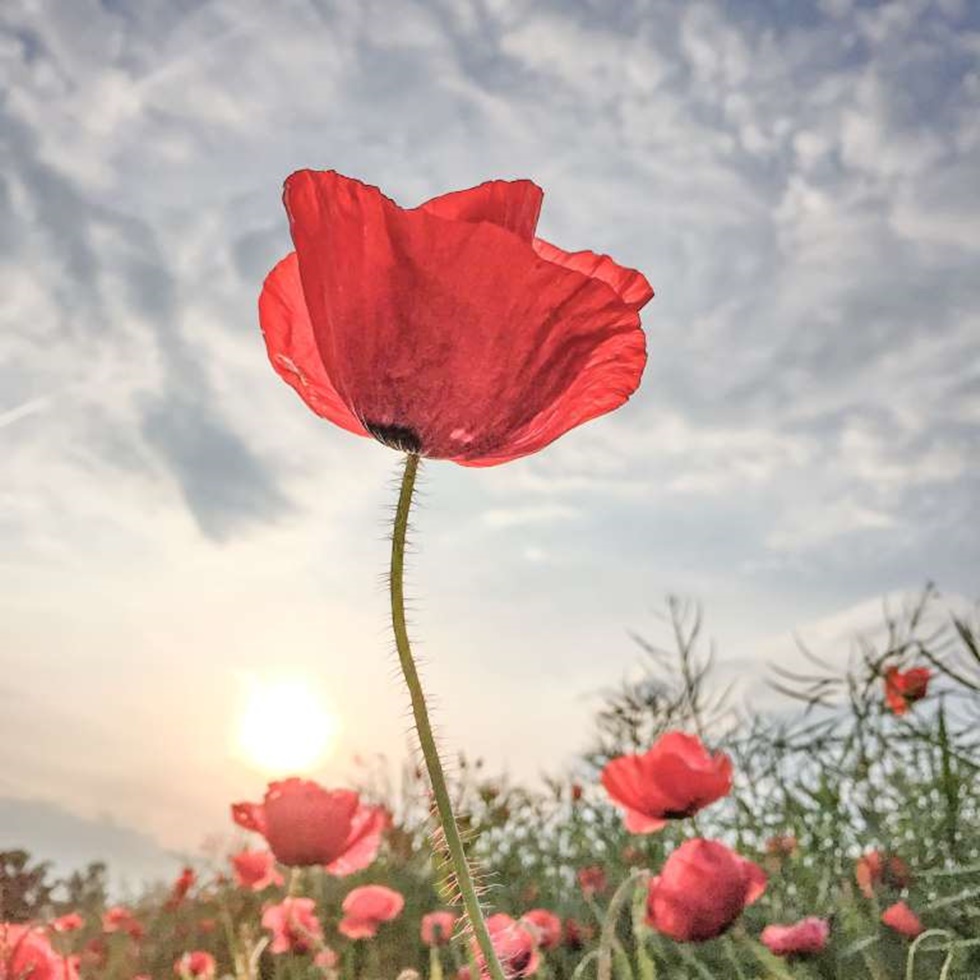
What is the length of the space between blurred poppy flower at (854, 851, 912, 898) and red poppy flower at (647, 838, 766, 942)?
34.1 inches

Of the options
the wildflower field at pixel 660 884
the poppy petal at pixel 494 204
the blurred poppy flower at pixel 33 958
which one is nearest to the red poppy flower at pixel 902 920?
the wildflower field at pixel 660 884

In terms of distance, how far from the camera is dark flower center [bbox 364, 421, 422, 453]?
3.59 ft

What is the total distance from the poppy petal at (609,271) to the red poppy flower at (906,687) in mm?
2736

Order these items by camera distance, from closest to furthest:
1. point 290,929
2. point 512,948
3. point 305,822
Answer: point 512,948 → point 305,822 → point 290,929

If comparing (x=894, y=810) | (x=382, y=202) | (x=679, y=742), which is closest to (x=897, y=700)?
(x=894, y=810)

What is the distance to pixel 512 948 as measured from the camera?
151cm

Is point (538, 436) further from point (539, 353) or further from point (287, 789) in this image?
point (287, 789)

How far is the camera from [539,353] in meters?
1.06

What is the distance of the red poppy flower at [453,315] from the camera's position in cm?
100

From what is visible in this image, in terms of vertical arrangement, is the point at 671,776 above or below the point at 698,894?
above

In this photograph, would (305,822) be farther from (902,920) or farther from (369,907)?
(902,920)

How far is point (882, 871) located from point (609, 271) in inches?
100

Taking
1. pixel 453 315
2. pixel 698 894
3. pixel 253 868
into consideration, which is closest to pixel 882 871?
pixel 698 894

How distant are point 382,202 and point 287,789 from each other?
2.08 metres
